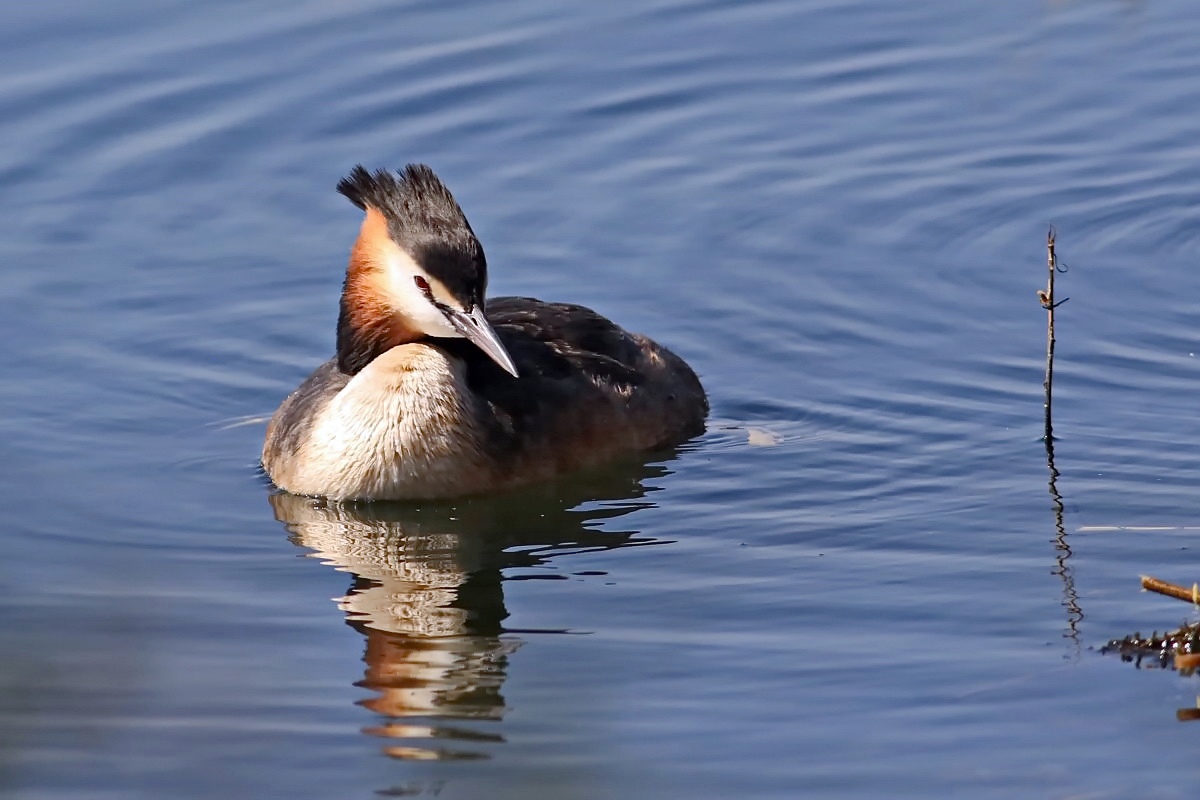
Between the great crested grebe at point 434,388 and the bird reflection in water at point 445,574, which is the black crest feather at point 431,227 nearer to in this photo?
the great crested grebe at point 434,388

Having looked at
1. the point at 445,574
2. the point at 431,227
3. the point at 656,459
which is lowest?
the point at 445,574

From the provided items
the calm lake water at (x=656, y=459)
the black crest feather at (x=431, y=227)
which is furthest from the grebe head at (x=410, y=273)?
the calm lake water at (x=656, y=459)

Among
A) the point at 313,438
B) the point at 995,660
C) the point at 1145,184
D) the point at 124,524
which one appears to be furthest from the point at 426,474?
the point at 1145,184

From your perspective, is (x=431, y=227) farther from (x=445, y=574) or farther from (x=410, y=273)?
(x=445, y=574)

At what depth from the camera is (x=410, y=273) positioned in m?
11.3

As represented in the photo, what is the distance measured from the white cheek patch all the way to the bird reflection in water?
2.88 ft

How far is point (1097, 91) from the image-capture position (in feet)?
54.4

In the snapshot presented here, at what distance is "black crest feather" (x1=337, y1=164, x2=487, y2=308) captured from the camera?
11.1m

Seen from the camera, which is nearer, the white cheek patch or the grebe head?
the grebe head

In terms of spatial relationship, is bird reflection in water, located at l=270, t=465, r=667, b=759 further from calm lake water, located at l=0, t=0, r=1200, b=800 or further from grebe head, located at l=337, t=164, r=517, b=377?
grebe head, located at l=337, t=164, r=517, b=377

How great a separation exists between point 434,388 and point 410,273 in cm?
58

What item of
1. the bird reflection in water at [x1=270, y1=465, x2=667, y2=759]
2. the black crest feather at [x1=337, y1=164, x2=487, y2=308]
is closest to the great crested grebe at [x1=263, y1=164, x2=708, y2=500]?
the black crest feather at [x1=337, y1=164, x2=487, y2=308]

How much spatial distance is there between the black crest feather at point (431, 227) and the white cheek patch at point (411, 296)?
7 cm

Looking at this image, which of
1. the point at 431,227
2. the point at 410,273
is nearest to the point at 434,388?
the point at 410,273
